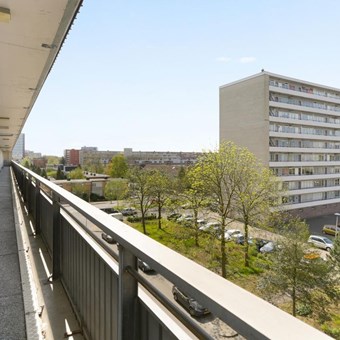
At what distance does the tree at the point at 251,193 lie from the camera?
1623cm

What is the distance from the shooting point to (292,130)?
93.7 ft

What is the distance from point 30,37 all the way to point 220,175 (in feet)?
44.1

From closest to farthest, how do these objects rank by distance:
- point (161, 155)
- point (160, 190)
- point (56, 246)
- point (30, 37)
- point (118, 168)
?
point (56, 246) → point (30, 37) → point (160, 190) → point (118, 168) → point (161, 155)

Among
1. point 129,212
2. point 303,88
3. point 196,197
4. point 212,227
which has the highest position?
point 303,88

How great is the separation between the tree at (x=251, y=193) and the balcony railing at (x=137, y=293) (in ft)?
48.6

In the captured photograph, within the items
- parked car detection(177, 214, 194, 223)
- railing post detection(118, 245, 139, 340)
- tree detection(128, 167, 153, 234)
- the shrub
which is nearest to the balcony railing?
railing post detection(118, 245, 139, 340)

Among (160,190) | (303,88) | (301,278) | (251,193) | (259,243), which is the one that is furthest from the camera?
(303,88)

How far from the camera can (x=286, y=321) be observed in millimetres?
535

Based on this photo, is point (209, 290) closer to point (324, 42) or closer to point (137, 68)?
point (137, 68)

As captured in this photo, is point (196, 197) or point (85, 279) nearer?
point (85, 279)

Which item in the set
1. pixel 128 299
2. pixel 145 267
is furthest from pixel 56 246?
pixel 145 267

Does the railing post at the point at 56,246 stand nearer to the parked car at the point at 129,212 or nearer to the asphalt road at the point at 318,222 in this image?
the parked car at the point at 129,212

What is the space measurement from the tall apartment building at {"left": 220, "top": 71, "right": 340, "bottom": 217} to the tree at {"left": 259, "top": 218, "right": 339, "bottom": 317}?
47.9 feet

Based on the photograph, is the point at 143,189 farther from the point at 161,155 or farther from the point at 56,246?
the point at 161,155
